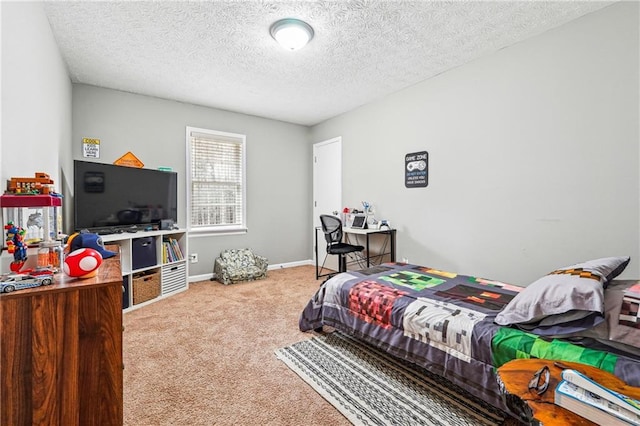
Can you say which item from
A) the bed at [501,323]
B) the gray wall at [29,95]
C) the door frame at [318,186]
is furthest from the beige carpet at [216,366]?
the door frame at [318,186]

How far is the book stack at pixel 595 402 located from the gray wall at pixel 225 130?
166 inches

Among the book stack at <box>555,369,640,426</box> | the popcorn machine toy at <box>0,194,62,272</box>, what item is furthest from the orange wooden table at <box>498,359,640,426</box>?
the popcorn machine toy at <box>0,194,62,272</box>

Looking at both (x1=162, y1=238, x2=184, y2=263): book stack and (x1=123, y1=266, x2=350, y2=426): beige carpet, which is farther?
(x1=162, y1=238, x2=184, y2=263): book stack

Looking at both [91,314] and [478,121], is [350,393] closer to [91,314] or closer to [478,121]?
[91,314]

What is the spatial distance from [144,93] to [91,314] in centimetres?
361

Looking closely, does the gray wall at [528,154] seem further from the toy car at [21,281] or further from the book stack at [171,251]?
the toy car at [21,281]

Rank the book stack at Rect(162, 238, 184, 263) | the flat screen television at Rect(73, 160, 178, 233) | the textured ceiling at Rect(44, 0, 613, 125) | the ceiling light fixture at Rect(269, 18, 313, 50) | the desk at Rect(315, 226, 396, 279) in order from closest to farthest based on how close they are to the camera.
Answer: the textured ceiling at Rect(44, 0, 613, 125)
the ceiling light fixture at Rect(269, 18, 313, 50)
the flat screen television at Rect(73, 160, 178, 233)
the book stack at Rect(162, 238, 184, 263)
the desk at Rect(315, 226, 396, 279)

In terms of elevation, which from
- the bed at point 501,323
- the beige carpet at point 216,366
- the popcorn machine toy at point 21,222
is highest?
the popcorn machine toy at point 21,222

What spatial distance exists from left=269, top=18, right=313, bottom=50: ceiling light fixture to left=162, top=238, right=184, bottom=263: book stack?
2624 mm

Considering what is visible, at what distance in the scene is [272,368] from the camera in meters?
1.99

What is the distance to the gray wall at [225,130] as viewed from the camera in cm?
353

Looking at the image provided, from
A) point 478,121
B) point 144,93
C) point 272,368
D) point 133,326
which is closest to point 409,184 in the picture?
point 478,121

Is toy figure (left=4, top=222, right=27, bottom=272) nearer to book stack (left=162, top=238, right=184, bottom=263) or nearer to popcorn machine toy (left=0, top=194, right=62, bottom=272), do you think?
popcorn machine toy (left=0, top=194, right=62, bottom=272)

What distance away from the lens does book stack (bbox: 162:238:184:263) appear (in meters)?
3.51
